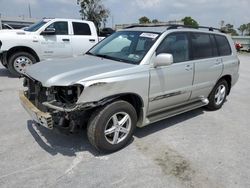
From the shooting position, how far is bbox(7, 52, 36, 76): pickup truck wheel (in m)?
7.92

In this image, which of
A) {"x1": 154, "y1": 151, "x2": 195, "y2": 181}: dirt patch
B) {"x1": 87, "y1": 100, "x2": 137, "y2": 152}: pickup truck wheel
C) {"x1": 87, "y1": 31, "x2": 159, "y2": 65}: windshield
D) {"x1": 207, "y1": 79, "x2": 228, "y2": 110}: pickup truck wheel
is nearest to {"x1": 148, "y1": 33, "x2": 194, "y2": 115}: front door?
{"x1": 87, "y1": 31, "x2": 159, "y2": 65}: windshield

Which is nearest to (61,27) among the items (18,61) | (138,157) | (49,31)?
(49,31)

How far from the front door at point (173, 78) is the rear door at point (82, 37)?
518 centimetres

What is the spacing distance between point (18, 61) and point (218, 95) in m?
6.18

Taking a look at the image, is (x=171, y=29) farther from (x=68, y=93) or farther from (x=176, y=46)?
(x=68, y=93)

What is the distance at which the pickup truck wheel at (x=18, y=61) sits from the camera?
7925mm

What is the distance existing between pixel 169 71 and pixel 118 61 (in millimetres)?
860

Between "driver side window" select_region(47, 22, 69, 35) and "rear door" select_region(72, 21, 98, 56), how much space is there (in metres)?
0.28

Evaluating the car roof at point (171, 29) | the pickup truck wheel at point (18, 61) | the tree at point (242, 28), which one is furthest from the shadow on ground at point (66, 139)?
the tree at point (242, 28)

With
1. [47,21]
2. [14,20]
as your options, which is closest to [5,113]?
[47,21]

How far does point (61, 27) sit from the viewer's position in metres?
8.52

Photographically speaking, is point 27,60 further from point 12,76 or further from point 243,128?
point 243,128

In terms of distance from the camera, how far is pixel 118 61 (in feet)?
12.8

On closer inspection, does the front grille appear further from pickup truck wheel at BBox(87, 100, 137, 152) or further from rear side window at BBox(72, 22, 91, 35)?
rear side window at BBox(72, 22, 91, 35)
